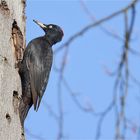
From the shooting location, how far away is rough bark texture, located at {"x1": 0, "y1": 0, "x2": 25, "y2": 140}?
306cm

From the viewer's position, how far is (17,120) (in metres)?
3.25

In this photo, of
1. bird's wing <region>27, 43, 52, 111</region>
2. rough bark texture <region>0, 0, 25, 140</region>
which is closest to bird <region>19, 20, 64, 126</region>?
bird's wing <region>27, 43, 52, 111</region>

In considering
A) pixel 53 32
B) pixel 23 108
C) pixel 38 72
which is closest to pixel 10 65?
pixel 23 108

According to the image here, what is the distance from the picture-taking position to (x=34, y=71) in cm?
405

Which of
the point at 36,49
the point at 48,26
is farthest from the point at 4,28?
the point at 48,26

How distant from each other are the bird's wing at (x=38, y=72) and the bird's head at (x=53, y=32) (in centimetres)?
53

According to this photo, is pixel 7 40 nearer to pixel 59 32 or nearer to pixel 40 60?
pixel 40 60

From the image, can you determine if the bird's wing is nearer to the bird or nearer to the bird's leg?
the bird

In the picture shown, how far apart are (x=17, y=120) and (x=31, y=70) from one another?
845 mm

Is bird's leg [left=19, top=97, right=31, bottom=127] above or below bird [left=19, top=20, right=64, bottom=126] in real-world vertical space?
below

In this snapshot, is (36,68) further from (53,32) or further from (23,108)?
(53,32)

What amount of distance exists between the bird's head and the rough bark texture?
1009 millimetres

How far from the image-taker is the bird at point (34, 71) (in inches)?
142

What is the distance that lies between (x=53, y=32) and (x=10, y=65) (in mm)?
1603
